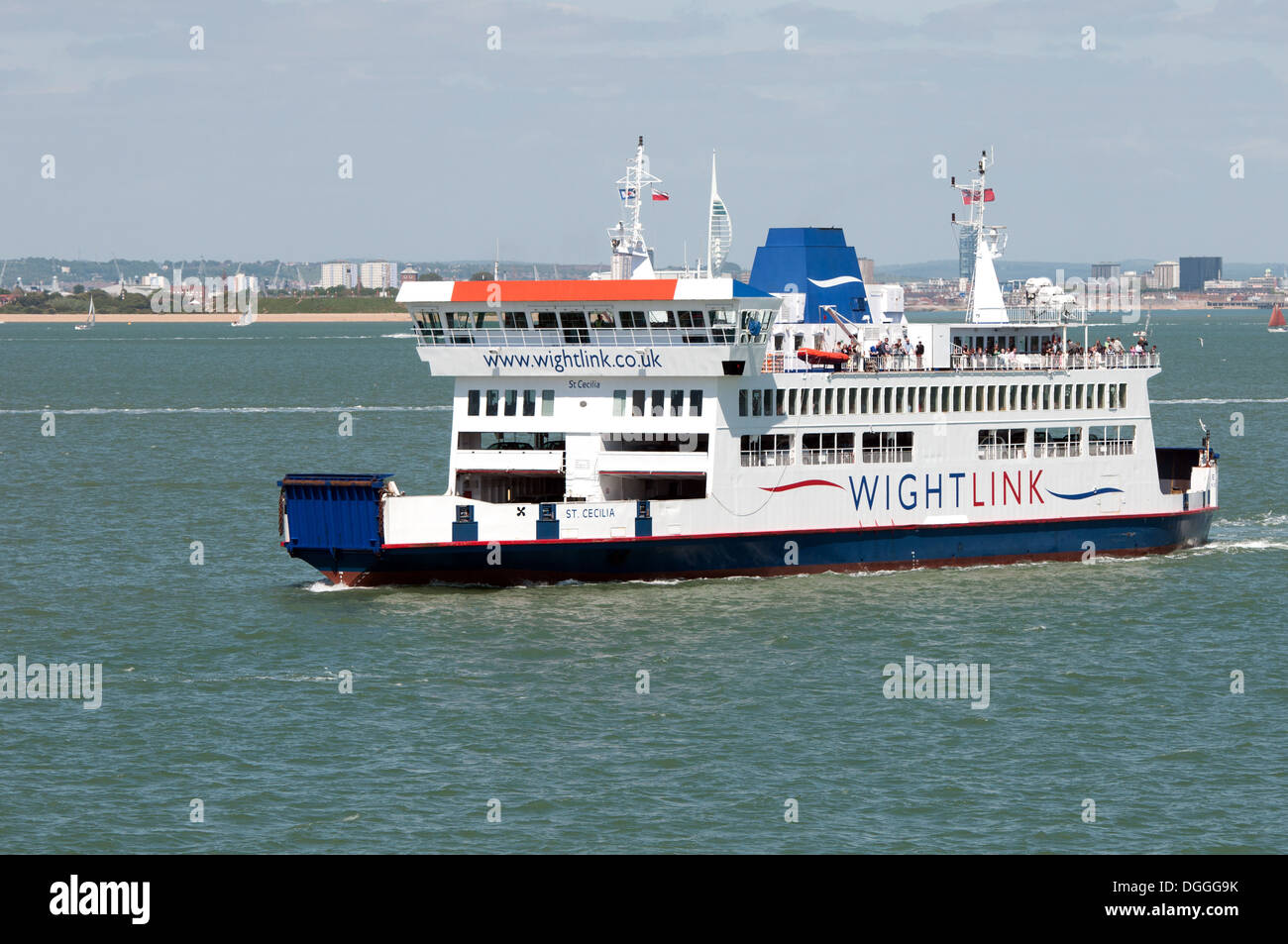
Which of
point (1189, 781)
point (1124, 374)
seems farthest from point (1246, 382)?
point (1189, 781)

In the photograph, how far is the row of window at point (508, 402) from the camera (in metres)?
44.7

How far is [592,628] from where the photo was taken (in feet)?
127

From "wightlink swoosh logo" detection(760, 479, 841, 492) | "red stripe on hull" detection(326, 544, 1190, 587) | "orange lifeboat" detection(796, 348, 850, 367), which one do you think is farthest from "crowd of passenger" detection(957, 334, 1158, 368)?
"red stripe on hull" detection(326, 544, 1190, 587)

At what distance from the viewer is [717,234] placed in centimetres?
4925

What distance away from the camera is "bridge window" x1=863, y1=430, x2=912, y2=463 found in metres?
46.4

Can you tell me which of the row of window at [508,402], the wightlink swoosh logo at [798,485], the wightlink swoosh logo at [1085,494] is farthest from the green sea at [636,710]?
the row of window at [508,402]

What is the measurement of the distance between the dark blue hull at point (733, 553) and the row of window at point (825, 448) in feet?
6.13

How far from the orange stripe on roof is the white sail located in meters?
5.07

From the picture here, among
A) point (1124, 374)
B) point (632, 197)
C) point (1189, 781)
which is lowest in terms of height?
point (1189, 781)

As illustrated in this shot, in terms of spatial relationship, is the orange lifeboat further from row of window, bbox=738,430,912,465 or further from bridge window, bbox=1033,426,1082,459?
bridge window, bbox=1033,426,1082,459

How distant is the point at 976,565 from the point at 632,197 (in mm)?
14114

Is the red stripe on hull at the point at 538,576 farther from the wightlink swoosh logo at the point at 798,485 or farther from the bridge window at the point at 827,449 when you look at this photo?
the bridge window at the point at 827,449

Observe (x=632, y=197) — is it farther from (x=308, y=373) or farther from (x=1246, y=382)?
(x=308, y=373)
